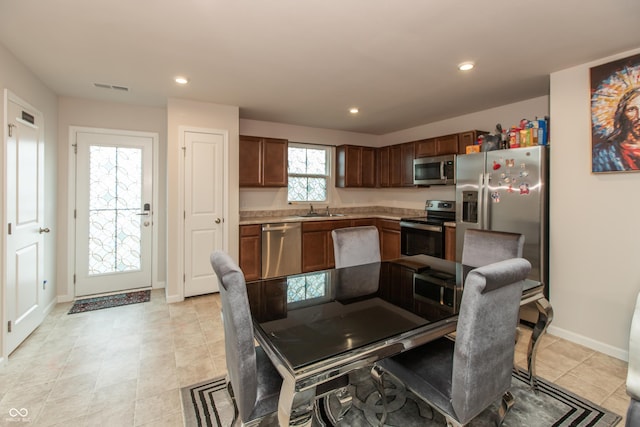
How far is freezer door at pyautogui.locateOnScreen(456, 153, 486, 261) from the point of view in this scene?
129 inches

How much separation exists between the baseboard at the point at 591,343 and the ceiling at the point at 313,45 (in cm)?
236

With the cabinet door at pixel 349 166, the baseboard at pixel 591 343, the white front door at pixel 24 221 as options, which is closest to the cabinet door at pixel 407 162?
the cabinet door at pixel 349 166

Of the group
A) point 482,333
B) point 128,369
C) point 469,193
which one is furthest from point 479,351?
point 469,193

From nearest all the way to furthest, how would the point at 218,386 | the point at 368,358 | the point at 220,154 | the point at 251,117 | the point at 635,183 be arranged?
the point at 368,358, the point at 218,386, the point at 635,183, the point at 220,154, the point at 251,117

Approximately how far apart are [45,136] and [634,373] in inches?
182

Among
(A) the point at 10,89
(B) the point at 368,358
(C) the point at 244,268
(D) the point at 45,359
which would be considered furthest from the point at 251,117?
(B) the point at 368,358

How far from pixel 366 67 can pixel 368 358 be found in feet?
7.83

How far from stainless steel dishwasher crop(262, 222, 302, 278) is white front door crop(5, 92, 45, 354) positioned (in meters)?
2.33

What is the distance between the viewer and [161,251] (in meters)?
4.16

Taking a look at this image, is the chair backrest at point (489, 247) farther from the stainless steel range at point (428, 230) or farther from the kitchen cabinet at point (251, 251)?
the kitchen cabinet at point (251, 251)

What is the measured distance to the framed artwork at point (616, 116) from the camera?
7.52 feet

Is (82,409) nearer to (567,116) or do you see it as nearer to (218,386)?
(218,386)

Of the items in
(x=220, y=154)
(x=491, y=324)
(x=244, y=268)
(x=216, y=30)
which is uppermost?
(x=216, y=30)

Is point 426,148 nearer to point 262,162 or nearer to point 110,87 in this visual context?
point 262,162
